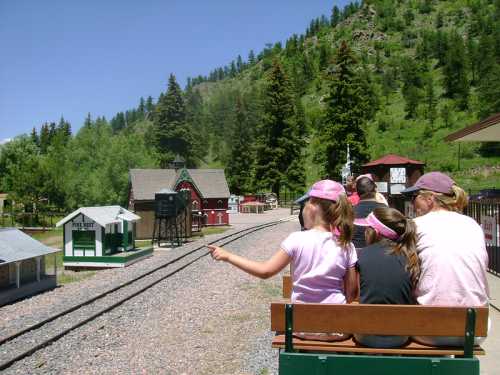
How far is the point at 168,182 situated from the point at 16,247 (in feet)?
72.2

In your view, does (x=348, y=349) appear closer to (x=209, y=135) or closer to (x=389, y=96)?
(x=389, y=96)

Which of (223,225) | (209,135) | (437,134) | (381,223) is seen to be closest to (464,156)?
(437,134)

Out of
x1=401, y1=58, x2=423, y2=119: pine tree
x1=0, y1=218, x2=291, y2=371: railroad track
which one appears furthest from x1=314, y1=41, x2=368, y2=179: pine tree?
x1=401, y1=58, x2=423, y2=119: pine tree

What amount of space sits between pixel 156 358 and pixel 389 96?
330ft

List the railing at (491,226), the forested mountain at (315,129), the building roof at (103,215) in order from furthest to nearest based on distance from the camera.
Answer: the forested mountain at (315,129) < the building roof at (103,215) < the railing at (491,226)

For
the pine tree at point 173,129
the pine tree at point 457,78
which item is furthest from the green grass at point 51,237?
the pine tree at point 457,78

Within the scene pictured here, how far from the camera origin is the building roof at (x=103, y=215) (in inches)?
811

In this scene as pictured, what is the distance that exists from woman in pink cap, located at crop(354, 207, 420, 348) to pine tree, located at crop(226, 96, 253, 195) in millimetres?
63817

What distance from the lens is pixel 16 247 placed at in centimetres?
1534

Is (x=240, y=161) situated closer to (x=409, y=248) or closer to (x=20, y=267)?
(x=20, y=267)

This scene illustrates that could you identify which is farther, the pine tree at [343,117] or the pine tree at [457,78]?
the pine tree at [457,78]

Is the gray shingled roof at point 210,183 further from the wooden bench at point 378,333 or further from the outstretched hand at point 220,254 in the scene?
the wooden bench at point 378,333

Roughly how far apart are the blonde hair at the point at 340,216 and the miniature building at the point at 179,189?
97.4 ft

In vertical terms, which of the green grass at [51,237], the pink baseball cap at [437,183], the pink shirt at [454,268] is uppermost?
the pink baseball cap at [437,183]
